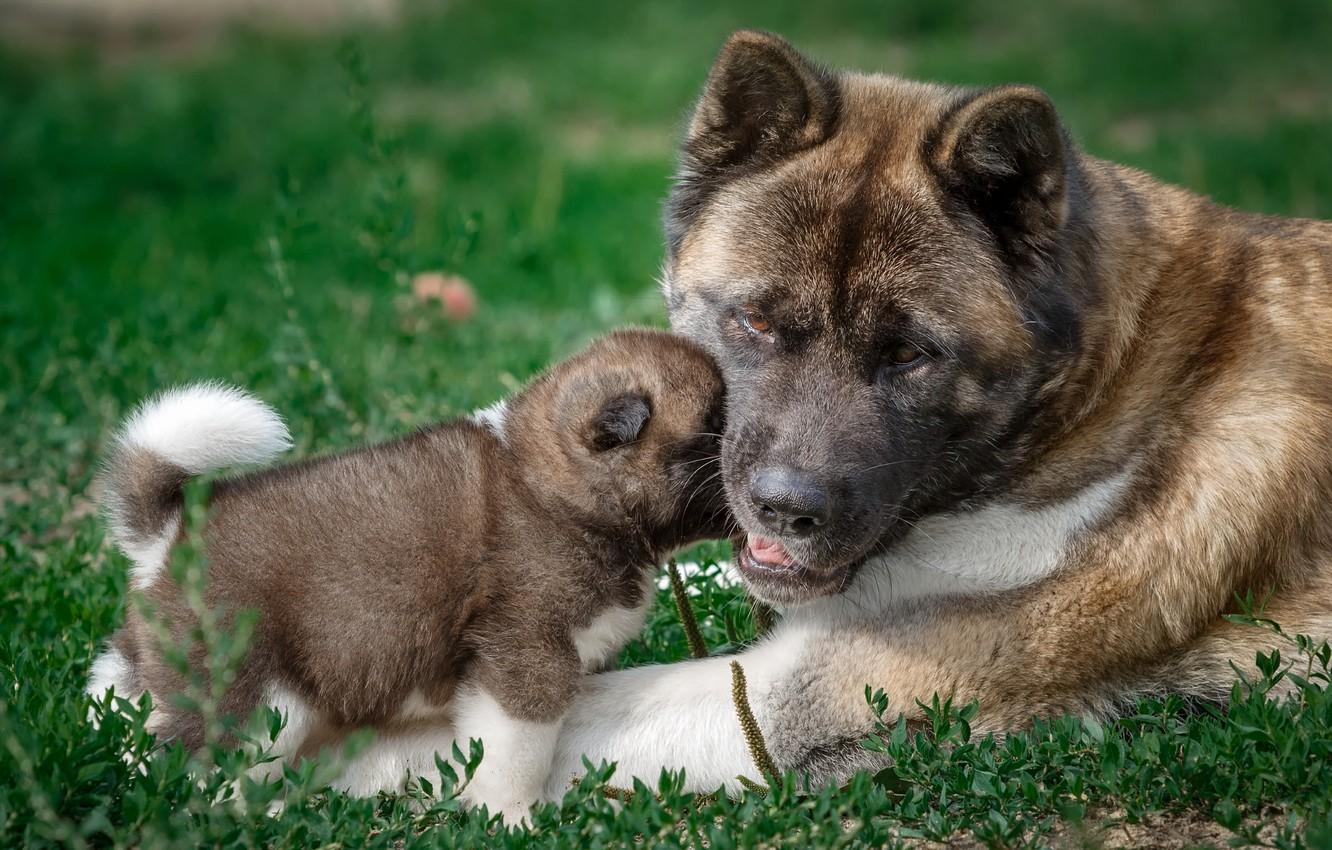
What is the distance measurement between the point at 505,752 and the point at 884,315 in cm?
138

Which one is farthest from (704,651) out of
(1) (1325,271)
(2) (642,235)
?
(2) (642,235)

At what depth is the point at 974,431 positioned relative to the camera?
3.50 metres

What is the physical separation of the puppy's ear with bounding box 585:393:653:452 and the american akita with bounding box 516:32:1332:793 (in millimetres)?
236

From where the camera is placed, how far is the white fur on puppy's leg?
3.35m

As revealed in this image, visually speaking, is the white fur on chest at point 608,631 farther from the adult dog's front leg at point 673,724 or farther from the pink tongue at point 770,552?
the pink tongue at point 770,552

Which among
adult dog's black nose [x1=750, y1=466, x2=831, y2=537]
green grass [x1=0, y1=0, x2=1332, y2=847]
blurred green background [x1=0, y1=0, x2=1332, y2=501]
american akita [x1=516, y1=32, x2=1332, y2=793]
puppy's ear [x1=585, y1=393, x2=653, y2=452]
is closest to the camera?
green grass [x1=0, y1=0, x2=1332, y2=847]

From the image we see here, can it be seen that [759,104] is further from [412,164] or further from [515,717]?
[412,164]

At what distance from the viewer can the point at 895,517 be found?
3.46m

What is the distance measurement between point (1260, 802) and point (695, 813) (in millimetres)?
1258

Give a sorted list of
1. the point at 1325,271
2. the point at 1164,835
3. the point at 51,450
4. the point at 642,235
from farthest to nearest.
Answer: the point at 642,235 → the point at 51,450 → the point at 1325,271 → the point at 1164,835

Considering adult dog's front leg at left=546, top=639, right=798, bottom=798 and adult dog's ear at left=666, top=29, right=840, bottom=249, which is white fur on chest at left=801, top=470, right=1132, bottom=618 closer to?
adult dog's front leg at left=546, top=639, right=798, bottom=798

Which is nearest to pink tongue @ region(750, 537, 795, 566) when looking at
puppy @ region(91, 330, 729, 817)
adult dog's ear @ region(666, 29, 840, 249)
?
puppy @ region(91, 330, 729, 817)

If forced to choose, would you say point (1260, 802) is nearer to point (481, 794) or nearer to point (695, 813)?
point (695, 813)

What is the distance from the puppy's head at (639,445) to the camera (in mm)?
3531
